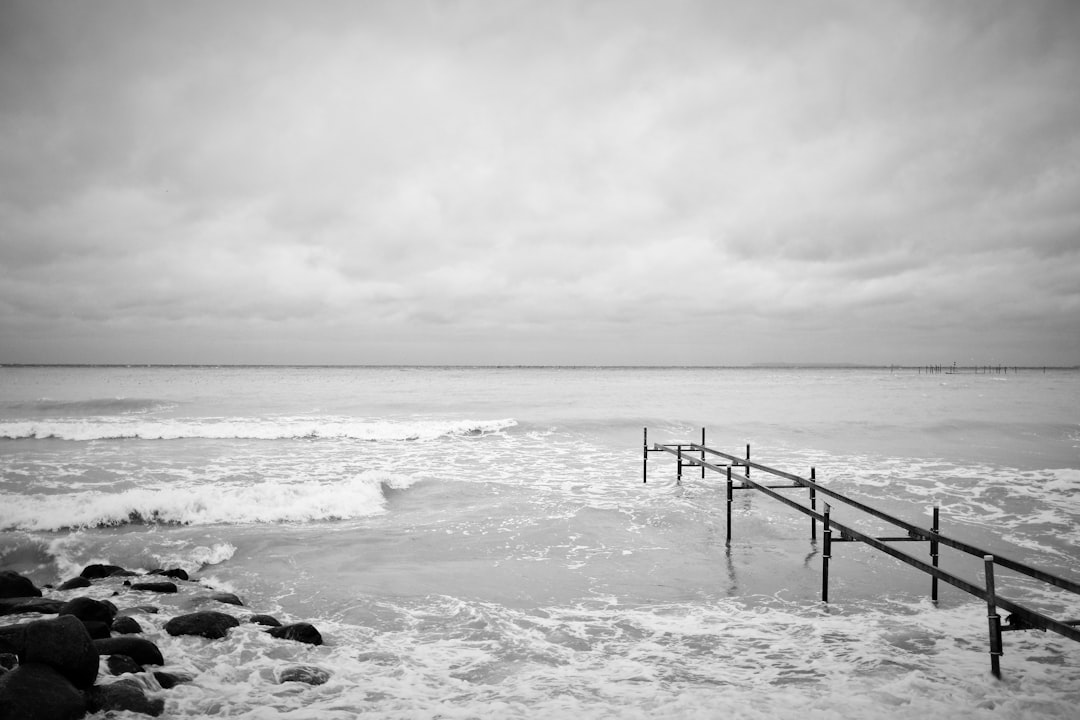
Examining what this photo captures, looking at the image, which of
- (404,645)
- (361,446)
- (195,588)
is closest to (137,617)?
(195,588)

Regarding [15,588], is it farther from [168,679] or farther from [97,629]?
[168,679]

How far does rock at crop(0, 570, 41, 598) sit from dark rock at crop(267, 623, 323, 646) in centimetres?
411

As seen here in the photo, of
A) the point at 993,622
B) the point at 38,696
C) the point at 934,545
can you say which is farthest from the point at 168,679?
the point at 934,545

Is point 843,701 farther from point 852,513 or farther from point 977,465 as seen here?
point 977,465

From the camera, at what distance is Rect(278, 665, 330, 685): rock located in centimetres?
640

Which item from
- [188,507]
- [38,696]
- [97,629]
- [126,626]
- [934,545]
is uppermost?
[934,545]

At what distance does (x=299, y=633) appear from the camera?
742cm

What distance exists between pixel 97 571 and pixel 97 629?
165 inches

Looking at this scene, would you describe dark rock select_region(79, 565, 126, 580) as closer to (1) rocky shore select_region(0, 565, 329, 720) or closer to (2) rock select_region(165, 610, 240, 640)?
(1) rocky shore select_region(0, 565, 329, 720)

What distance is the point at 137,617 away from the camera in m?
7.83

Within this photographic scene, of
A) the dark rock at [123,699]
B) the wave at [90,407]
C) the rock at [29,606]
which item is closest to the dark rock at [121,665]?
the dark rock at [123,699]

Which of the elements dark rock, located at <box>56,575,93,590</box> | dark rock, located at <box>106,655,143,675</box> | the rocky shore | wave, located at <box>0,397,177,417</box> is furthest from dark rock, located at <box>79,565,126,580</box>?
wave, located at <box>0,397,177,417</box>

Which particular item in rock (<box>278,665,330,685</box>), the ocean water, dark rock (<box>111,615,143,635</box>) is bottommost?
the ocean water

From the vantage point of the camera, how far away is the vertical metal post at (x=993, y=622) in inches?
232
